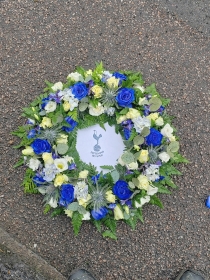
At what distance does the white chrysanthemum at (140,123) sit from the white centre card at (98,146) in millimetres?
141

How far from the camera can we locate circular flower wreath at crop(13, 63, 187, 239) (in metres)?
2.26

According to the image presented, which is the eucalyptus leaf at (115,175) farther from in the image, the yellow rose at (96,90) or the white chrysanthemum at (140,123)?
the yellow rose at (96,90)

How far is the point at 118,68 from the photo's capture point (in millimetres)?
2645

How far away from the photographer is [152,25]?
2705 mm

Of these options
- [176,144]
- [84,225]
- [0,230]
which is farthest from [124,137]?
[0,230]

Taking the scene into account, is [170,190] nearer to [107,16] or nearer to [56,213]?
[56,213]

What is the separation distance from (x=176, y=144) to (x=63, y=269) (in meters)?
1.08

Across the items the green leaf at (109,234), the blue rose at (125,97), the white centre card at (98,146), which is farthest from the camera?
the green leaf at (109,234)

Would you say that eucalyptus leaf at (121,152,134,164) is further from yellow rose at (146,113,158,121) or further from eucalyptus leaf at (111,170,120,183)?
yellow rose at (146,113,158,121)

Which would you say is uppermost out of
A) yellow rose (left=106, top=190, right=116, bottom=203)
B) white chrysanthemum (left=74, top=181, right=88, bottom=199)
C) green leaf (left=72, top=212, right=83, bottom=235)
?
yellow rose (left=106, top=190, right=116, bottom=203)

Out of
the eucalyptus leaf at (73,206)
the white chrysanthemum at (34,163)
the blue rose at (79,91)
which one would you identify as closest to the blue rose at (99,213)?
the eucalyptus leaf at (73,206)

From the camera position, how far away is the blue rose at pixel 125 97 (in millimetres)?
→ 2236

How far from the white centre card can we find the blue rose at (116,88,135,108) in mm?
213

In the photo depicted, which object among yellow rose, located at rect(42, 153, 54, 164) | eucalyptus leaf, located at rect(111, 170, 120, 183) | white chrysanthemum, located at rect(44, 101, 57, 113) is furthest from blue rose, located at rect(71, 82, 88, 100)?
eucalyptus leaf, located at rect(111, 170, 120, 183)
